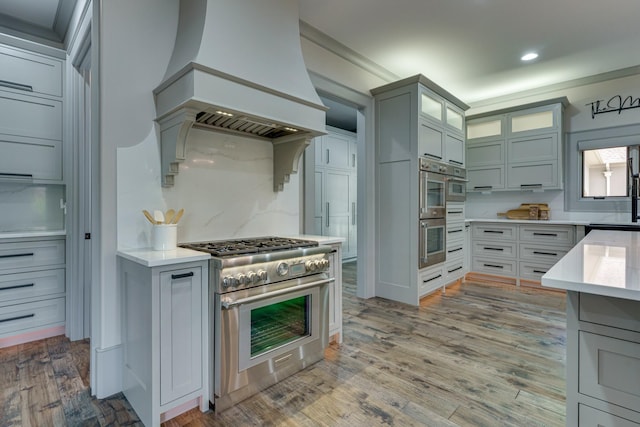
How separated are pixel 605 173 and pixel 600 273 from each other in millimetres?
4359

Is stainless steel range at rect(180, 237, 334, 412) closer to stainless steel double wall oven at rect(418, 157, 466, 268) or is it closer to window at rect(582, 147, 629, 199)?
stainless steel double wall oven at rect(418, 157, 466, 268)

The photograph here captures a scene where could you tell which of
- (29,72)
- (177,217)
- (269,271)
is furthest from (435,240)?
(29,72)

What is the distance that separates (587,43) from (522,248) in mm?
2471

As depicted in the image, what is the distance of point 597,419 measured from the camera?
3.49 feet

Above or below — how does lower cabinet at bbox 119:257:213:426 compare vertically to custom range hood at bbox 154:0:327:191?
below

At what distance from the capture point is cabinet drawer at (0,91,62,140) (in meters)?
2.61

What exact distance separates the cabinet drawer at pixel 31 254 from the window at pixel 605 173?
6.15 metres

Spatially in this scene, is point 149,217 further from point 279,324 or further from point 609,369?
point 609,369

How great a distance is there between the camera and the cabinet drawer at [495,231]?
14.2 feet

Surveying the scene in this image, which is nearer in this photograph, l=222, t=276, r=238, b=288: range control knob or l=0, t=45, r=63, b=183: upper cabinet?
l=222, t=276, r=238, b=288: range control knob

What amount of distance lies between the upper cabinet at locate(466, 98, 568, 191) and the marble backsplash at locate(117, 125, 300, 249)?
3445mm

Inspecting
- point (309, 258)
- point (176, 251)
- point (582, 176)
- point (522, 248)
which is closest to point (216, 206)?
point (176, 251)

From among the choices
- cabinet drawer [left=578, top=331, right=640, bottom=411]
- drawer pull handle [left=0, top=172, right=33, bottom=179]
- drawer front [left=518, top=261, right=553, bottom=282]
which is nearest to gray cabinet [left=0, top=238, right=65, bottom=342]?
drawer pull handle [left=0, top=172, right=33, bottom=179]

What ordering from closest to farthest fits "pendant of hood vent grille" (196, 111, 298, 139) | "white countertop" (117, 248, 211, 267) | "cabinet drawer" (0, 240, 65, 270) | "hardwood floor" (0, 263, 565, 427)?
"white countertop" (117, 248, 211, 267) → "hardwood floor" (0, 263, 565, 427) → "pendant of hood vent grille" (196, 111, 298, 139) → "cabinet drawer" (0, 240, 65, 270)
